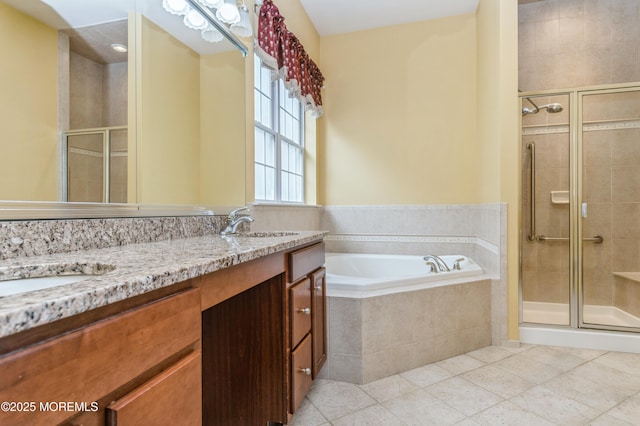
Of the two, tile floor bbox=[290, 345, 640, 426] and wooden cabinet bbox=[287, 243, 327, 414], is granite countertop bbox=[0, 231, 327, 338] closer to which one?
wooden cabinet bbox=[287, 243, 327, 414]

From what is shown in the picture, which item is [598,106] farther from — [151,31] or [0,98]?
[0,98]

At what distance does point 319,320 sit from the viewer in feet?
5.60

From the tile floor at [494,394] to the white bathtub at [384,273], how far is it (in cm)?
51

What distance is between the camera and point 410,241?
10.7 ft

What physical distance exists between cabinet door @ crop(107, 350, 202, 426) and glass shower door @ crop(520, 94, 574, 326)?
253 cm

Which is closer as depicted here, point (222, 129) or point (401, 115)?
point (222, 129)

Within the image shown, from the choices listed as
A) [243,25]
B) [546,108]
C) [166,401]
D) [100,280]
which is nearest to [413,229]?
[546,108]

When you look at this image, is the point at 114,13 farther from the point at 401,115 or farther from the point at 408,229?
the point at 408,229

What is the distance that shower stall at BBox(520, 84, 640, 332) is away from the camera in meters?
2.51

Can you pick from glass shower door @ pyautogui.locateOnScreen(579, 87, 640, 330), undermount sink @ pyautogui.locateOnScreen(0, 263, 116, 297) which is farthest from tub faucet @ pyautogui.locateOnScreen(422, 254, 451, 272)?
undermount sink @ pyautogui.locateOnScreen(0, 263, 116, 297)

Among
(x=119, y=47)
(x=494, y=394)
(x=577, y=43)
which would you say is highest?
(x=577, y=43)

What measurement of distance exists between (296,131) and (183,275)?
284 cm

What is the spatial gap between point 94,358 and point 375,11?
11.4 feet

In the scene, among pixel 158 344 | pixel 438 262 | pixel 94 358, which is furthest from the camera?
pixel 438 262
